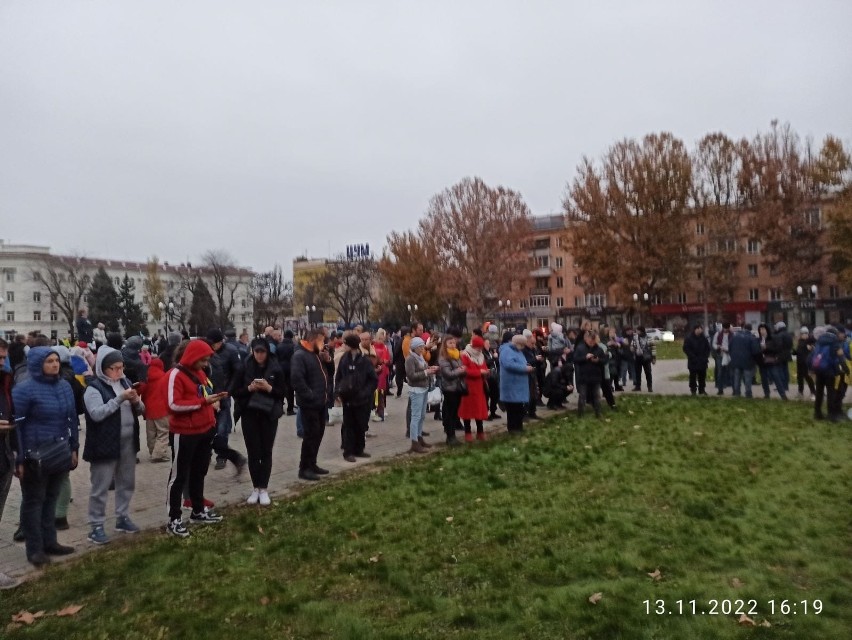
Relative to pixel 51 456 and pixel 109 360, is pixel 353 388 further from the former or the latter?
pixel 51 456

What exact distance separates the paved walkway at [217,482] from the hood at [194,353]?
1.80m

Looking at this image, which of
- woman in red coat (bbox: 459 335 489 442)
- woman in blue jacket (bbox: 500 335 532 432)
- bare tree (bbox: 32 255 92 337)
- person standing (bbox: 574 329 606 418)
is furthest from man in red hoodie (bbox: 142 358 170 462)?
bare tree (bbox: 32 255 92 337)

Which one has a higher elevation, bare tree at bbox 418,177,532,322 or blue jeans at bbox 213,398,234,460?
bare tree at bbox 418,177,532,322

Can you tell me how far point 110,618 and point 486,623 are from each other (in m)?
2.62

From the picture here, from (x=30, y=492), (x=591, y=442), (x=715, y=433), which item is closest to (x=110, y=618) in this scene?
(x=30, y=492)

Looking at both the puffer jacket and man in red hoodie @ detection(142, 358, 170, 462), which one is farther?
man in red hoodie @ detection(142, 358, 170, 462)

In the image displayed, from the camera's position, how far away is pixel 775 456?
8688mm

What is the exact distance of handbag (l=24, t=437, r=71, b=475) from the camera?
543 centimetres

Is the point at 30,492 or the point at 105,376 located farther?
the point at 105,376

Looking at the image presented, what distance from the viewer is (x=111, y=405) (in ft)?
20.0

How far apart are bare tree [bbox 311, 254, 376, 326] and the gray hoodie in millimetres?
68929

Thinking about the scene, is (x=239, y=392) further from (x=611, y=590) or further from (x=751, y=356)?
(x=751, y=356)
